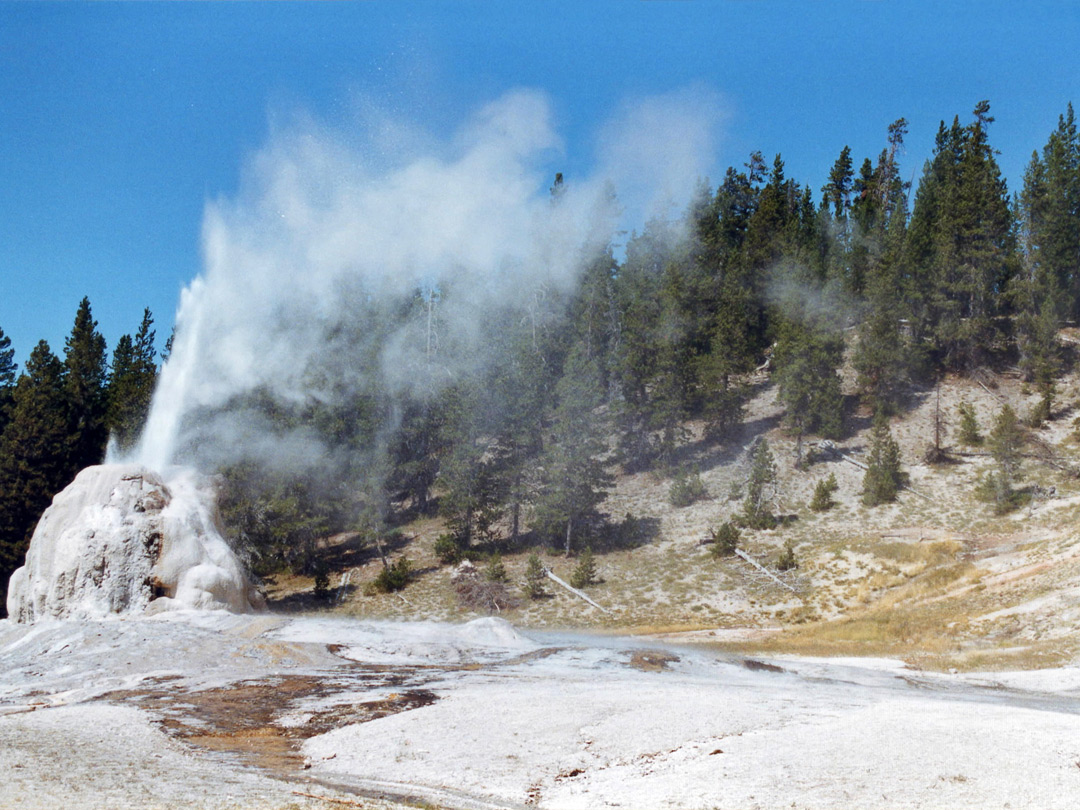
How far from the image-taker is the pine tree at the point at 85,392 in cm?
5366

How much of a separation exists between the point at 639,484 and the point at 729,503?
7.36 m

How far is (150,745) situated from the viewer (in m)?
12.4

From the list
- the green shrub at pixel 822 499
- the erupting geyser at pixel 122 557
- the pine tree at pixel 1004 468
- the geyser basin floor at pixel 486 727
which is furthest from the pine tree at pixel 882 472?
the erupting geyser at pixel 122 557

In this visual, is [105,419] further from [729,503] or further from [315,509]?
[729,503]

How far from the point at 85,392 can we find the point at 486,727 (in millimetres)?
58730

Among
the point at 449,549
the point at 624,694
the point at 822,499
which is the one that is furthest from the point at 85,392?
the point at 624,694

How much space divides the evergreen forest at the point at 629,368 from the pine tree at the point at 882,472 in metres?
2.75

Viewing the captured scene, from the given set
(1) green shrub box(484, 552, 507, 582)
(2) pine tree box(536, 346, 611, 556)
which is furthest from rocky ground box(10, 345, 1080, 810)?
(2) pine tree box(536, 346, 611, 556)

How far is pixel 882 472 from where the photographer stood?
48625 millimetres

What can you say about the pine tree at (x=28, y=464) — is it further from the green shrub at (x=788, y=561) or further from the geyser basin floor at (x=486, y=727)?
the green shrub at (x=788, y=561)

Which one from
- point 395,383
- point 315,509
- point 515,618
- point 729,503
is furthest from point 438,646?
point 395,383

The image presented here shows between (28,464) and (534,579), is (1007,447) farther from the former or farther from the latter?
(28,464)

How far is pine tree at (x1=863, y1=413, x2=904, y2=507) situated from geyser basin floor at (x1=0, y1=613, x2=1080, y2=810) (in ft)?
88.7

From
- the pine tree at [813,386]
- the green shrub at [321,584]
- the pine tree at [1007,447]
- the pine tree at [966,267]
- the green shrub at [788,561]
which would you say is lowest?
the green shrub at [321,584]
